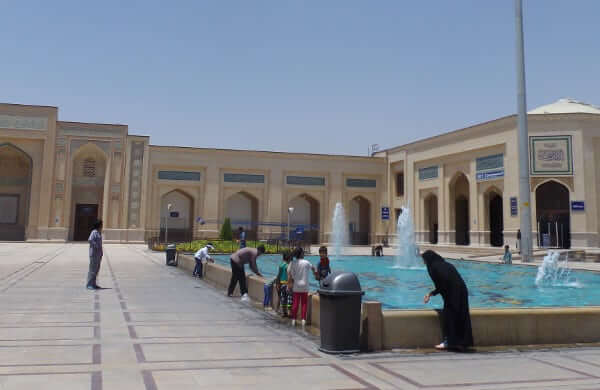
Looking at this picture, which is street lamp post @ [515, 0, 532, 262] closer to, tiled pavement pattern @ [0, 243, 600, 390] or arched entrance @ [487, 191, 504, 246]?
arched entrance @ [487, 191, 504, 246]

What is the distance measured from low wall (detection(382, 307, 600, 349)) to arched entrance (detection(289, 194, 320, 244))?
33547 millimetres

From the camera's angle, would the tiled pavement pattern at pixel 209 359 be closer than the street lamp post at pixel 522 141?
Yes

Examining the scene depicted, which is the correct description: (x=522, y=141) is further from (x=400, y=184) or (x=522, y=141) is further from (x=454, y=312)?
(x=400, y=184)

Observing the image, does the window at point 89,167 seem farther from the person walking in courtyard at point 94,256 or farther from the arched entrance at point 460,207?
the person walking in courtyard at point 94,256

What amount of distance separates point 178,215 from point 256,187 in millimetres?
6372

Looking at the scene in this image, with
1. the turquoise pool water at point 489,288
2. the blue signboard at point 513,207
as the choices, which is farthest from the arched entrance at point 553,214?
→ the turquoise pool water at point 489,288

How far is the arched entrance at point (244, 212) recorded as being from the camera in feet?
129

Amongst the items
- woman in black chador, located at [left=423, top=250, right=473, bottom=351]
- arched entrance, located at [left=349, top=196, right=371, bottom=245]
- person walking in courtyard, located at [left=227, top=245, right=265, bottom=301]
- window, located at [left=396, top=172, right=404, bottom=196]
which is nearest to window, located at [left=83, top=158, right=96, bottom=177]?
arched entrance, located at [left=349, top=196, right=371, bottom=245]

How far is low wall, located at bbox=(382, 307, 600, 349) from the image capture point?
5656mm

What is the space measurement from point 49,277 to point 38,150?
2584 centimetres

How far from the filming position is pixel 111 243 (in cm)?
3500

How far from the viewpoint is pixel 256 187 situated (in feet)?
126

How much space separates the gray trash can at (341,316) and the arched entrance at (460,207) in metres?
30.0

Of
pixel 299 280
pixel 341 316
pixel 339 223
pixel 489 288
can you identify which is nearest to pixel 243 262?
pixel 299 280
